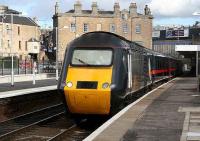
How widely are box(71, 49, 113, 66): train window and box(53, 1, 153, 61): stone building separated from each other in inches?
3651

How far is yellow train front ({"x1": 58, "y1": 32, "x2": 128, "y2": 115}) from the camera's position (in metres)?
16.3

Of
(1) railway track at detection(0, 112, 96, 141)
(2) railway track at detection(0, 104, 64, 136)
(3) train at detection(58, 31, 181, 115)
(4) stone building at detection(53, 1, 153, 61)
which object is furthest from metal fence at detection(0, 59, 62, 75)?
(4) stone building at detection(53, 1, 153, 61)

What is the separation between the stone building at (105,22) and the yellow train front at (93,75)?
92.7 metres

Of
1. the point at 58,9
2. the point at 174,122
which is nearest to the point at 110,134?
the point at 174,122

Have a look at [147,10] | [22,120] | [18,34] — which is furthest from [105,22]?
[22,120]

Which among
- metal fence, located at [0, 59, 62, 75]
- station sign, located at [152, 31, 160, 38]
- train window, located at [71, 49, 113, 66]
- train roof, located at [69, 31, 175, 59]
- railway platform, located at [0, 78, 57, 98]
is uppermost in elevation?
station sign, located at [152, 31, 160, 38]

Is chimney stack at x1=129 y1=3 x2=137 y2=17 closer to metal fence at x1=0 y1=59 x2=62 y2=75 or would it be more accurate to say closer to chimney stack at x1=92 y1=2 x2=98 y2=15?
chimney stack at x1=92 y1=2 x2=98 y2=15

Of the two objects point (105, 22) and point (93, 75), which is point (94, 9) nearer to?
point (105, 22)

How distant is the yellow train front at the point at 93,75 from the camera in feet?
53.6

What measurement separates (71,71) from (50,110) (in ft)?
29.7

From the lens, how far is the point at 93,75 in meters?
16.5

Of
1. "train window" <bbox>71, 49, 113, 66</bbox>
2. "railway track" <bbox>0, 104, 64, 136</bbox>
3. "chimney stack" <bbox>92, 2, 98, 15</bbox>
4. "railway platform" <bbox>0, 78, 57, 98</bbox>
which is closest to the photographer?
"train window" <bbox>71, 49, 113, 66</bbox>

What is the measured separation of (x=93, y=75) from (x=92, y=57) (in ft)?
2.78

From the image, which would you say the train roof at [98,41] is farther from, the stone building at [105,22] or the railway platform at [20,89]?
the stone building at [105,22]
